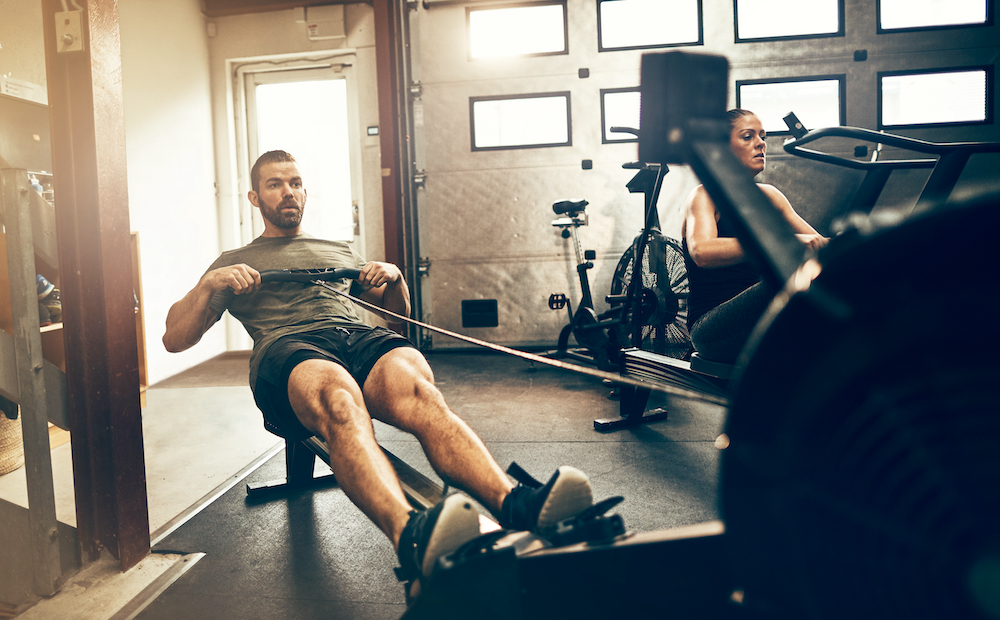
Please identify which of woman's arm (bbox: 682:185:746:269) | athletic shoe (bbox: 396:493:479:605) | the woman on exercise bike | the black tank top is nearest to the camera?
athletic shoe (bbox: 396:493:479:605)

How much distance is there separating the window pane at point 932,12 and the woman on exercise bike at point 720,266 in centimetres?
331

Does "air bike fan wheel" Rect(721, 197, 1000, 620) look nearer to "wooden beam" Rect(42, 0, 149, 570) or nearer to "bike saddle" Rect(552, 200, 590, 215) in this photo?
"wooden beam" Rect(42, 0, 149, 570)

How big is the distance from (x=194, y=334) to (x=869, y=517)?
5.63 ft

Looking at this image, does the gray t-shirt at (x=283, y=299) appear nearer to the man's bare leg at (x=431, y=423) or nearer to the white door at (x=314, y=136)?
the man's bare leg at (x=431, y=423)

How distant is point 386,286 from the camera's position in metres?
2.14

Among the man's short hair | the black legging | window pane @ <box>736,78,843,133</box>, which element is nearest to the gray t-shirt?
the man's short hair

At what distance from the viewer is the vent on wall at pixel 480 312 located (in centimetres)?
513

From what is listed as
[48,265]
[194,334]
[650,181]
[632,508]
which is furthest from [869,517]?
[650,181]

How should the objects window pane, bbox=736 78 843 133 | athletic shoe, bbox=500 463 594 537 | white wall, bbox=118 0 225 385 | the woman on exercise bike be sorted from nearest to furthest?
athletic shoe, bbox=500 463 594 537 → the woman on exercise bike → white wall, bbox=118 0 225 385 → window pane, bbox=736 78 843 133

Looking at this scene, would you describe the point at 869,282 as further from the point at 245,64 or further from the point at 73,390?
the point at 245,64

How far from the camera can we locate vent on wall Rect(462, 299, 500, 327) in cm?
513

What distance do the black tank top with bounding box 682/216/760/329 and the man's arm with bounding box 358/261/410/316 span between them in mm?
1018

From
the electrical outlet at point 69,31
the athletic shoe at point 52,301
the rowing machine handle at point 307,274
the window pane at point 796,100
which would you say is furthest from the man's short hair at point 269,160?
the window pane at point 796,100

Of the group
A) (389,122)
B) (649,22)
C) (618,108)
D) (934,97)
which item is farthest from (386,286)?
(934,97)
